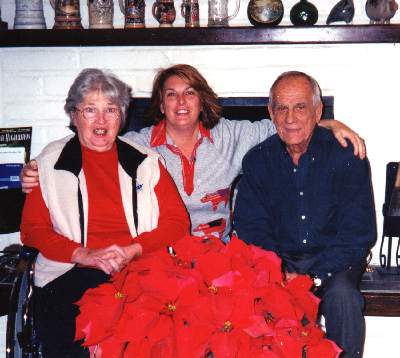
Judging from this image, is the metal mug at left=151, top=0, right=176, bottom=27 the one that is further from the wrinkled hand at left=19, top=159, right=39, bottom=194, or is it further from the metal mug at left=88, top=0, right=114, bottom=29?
the wrinkled hand at left=19, top=159, right=39, bottom=194

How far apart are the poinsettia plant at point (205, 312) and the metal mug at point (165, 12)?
1481mm

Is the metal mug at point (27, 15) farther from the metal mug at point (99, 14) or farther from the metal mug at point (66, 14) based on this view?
the metal mug at point (99, 14)

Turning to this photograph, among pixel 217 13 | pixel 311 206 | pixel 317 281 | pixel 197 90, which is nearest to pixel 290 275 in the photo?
pixel 317 281

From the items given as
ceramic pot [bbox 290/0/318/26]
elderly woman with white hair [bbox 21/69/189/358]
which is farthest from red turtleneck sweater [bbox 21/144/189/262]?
ceramic pot [bbox 290/0/318/26]

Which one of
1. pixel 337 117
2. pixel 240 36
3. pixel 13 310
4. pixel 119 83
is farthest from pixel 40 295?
pixel 337 117

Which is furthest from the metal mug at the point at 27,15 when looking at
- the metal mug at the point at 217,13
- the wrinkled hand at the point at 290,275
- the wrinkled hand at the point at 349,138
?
the wrinkled hand at the point at 290,275

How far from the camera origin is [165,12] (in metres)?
2.30

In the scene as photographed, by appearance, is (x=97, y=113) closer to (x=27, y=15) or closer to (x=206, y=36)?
(x=206, y=36)

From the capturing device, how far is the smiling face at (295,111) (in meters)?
2.00

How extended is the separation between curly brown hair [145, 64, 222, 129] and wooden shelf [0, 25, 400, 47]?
13 cm

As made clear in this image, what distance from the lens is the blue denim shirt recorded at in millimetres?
1931

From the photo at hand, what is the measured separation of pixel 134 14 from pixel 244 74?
55cm

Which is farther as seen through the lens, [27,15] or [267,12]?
[27,15]

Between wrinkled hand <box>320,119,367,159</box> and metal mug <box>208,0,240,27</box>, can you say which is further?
metal mug <box>208,0,240,27</box>
